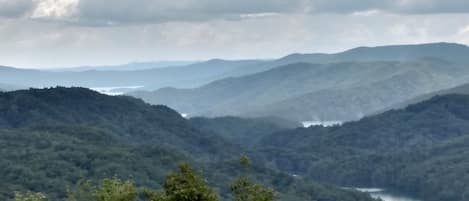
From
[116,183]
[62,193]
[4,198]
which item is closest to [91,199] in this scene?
[116,183]

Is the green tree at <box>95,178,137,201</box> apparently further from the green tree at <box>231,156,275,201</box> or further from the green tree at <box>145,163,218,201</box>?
the green tree at <box>231,156,275,201</box>

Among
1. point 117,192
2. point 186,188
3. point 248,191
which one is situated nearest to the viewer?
point 186,188

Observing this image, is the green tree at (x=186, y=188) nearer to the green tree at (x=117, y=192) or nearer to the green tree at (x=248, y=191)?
the green tree at (x=248, y=191)

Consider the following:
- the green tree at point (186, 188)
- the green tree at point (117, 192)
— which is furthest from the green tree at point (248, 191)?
the green tree at point (117, 192)

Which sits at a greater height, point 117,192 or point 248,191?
point 248,191

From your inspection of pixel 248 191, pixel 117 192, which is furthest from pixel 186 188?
pixel 117 192

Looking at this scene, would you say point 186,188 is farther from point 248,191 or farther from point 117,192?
point 117,192

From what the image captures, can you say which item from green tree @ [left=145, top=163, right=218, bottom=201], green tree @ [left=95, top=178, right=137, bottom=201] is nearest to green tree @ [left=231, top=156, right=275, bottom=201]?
green tree @ [left=145, top=163, right=218, bottom=201]

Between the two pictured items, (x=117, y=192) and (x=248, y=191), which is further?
(x=248, y=191)
